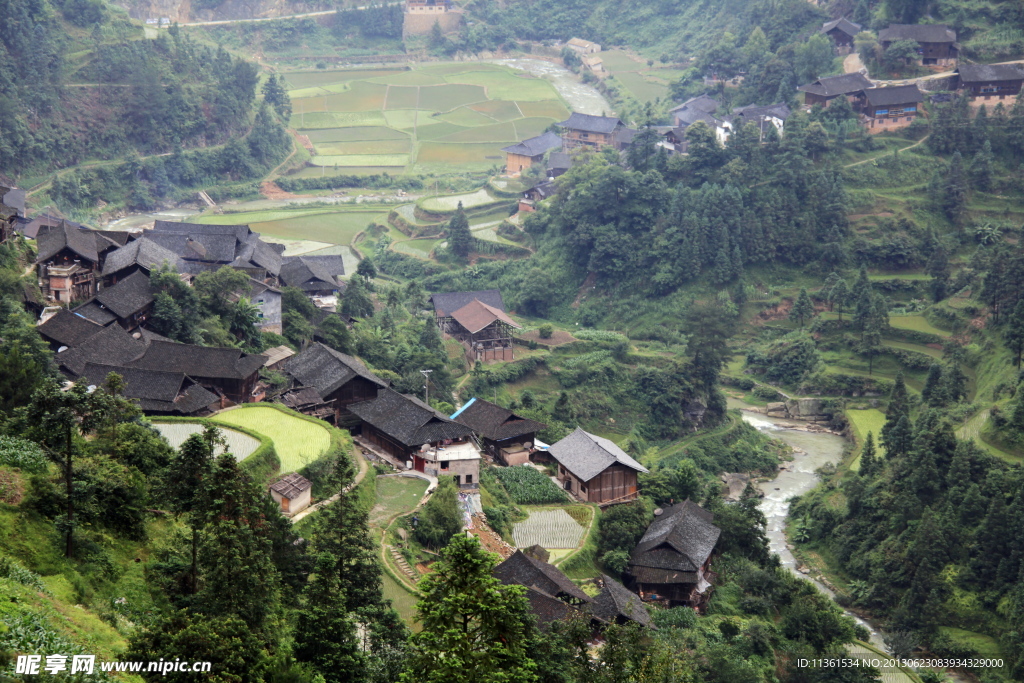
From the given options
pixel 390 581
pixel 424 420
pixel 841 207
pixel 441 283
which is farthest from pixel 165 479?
pixel 841 207

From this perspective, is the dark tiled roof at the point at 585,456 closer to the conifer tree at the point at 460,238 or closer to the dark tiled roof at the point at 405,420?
the dark tiled roof at the point at 405,420

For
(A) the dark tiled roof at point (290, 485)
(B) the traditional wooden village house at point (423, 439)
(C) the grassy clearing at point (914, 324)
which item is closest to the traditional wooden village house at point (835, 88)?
(C) the grassy clearing at point (914, 324)

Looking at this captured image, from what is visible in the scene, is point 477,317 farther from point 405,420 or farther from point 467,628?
point 467,628

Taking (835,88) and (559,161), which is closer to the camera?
(835,88)

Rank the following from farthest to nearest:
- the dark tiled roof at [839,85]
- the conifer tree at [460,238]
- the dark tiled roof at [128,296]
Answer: the dark tiled roof at [839,85] < the conifer tree at [460,238] < the dark tiled roof at [128,296]

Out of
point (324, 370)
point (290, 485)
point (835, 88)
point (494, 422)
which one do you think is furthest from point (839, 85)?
point (290, 485)

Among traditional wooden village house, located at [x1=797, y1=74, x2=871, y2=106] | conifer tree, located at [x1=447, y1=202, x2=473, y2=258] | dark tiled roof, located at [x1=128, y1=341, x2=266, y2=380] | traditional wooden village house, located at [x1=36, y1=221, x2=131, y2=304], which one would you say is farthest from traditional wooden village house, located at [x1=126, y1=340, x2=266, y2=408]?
traditional wooden village house, located at [x1=797, y1=74, x2=871, y2=106]
